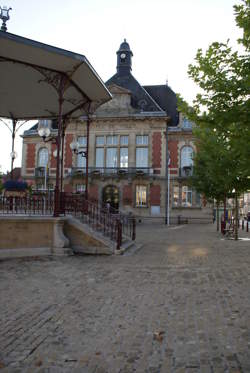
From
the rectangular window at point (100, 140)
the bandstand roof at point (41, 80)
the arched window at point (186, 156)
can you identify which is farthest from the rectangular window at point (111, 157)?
the bandstand roof at point (41, 80)

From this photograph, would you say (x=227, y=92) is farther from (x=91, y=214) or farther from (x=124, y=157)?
(x=124, y=157)

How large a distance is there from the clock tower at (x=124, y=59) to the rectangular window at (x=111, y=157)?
9671 mm

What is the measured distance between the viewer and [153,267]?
7977 millimetres

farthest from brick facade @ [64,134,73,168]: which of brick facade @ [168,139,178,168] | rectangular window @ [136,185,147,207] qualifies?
brick facade @ [168,139,178,168]

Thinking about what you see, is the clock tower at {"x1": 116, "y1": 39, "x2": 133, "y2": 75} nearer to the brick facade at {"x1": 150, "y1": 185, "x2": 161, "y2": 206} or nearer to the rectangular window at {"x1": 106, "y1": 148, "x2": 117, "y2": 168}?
the rectangular window at {"x1": 106, "y1": 148, "x2": 117, "y2": 168}

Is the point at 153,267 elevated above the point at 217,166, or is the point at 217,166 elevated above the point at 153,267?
the point at 217,166

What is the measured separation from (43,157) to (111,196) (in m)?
8.97

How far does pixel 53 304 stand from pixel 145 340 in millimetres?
1941

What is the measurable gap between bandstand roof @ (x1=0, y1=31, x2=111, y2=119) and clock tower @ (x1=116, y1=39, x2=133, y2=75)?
21.7 metres

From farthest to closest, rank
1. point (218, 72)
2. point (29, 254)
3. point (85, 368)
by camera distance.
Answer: point (29, 254) < point (218, 72) < point (85, 368)

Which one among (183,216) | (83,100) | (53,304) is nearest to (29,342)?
(53,304)

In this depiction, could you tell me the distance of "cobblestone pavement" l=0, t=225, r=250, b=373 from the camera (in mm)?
3197

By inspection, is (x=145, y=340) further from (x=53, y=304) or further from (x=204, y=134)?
(x=204, y=134)

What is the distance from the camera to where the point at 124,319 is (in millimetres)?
4379
